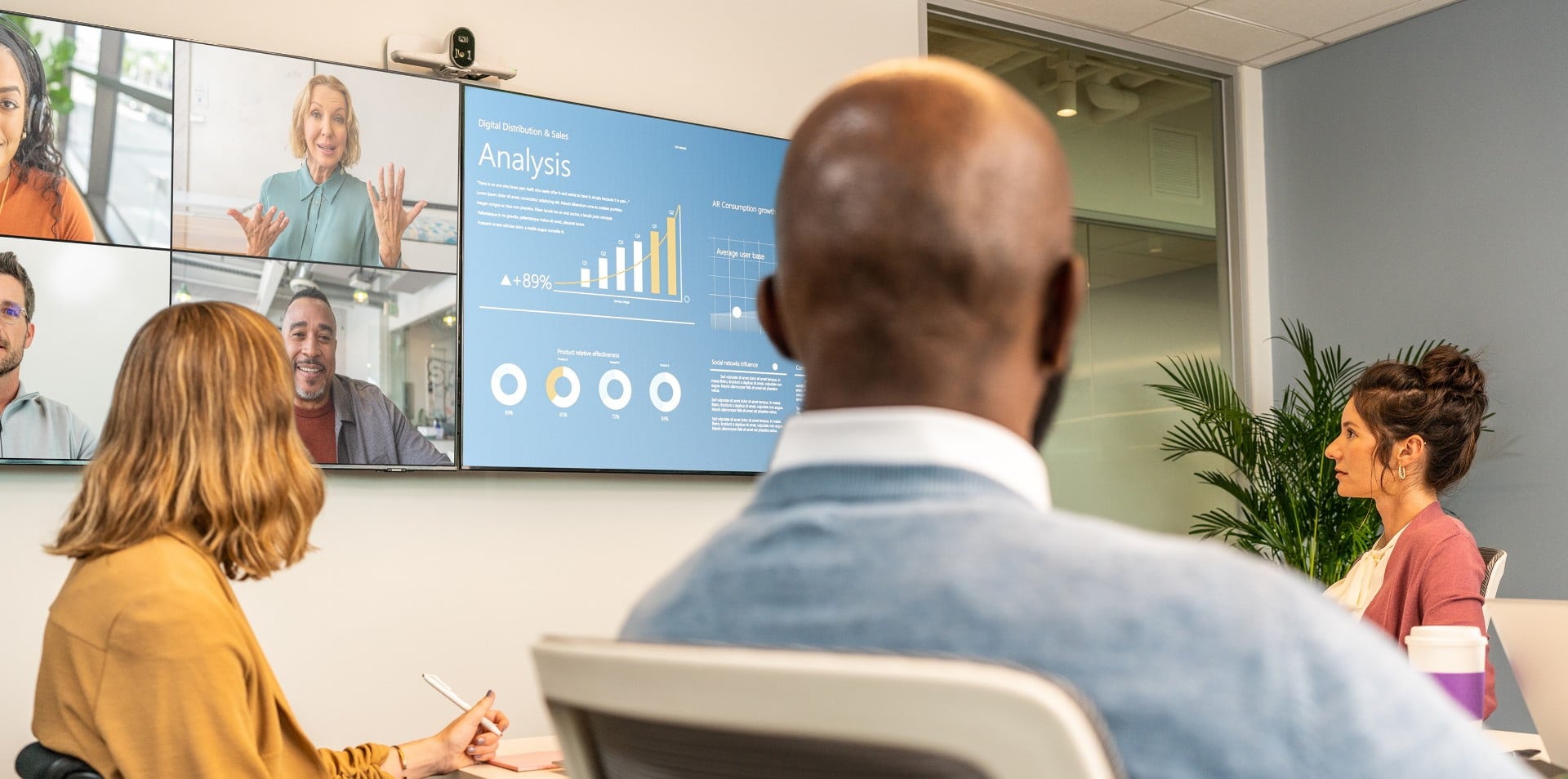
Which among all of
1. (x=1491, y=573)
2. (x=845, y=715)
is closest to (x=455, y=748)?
(x=845, y=715)

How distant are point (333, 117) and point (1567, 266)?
3880mm

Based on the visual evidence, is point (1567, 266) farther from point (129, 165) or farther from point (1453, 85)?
point (129, 165)

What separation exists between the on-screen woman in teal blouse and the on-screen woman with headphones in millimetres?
357

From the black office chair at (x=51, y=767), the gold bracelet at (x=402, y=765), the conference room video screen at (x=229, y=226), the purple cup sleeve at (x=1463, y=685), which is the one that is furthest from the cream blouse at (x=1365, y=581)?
the black office chair at (x=51, y=767)

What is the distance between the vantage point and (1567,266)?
4.37 metres

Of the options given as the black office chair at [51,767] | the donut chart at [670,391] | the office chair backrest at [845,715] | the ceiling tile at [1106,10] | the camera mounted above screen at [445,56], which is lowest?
the black office chair at [51,767]

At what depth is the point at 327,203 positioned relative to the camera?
3.27 meters

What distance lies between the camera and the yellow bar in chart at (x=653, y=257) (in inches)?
147

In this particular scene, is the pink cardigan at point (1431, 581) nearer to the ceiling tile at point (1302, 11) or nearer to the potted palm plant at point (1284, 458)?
the potted palm plant at point (1284, 458)

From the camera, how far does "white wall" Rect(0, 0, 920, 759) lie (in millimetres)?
3121

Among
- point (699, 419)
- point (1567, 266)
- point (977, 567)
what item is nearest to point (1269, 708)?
point (977, 567)

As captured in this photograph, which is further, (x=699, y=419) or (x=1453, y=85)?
(x=1453, y=85)

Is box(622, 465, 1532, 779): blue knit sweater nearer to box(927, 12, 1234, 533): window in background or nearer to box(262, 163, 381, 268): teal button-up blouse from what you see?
box(262, 163, 381, 268): teal button-up blouse

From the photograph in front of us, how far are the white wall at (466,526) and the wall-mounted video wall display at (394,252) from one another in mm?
109
